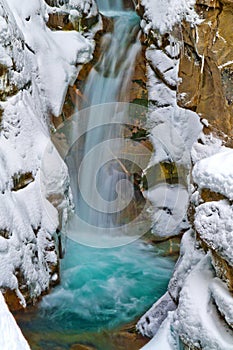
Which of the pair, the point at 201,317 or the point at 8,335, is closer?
the point at 8,335

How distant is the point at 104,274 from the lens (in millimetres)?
5945

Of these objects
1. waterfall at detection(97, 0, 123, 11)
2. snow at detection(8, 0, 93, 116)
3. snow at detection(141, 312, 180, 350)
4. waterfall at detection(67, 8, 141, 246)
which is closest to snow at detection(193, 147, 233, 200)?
snow at detection(141, 312, 180, 350)

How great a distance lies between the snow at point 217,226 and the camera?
284 cm

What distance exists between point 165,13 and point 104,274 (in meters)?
3.85

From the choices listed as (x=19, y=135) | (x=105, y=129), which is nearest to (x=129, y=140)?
(x=105, y=129)

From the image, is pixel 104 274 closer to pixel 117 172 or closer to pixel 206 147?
pixel 117 172

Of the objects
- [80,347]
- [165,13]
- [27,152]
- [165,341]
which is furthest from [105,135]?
[165,341]

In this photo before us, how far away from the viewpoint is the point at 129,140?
283 inches

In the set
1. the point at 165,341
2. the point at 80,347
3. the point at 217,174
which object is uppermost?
the point at 217,174

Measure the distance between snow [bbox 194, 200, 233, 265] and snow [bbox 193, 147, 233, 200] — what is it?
0.32ft

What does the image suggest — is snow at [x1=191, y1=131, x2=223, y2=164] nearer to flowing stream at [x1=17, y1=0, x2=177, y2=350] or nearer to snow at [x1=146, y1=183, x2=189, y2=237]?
snow at [x1=146, y1=183, x2=189, y2=237]

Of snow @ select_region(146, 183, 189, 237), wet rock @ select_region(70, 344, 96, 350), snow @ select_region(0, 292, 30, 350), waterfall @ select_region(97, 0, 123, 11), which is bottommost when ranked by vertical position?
snow @ select_region(146, 183, 189, 237)

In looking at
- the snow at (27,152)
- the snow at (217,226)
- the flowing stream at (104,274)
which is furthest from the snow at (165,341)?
the snow at (27,152)

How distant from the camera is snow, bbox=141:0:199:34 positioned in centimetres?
595
